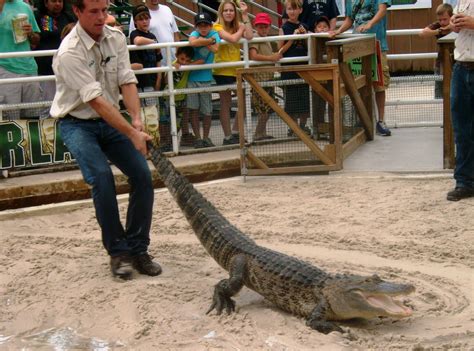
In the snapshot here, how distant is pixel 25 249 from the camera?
20.6ft

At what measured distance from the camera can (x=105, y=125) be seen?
5297mm

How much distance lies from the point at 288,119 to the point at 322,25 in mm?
1927

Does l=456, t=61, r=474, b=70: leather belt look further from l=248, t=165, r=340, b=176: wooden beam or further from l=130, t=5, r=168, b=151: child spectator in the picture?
l=130, t=5, r=168, b=151: child spectator

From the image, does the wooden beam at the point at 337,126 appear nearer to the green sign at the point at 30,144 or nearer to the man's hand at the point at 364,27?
the man's hand at the point at 364,27

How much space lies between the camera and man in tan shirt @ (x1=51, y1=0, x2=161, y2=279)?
507 centimetres

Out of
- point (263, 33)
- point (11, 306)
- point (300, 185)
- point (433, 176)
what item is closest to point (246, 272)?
point (11, 306)

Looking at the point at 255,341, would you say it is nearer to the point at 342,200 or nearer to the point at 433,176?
the point at 342,200

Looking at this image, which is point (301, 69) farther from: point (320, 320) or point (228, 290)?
point (320, 320)

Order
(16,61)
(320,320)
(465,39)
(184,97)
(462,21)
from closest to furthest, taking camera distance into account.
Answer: (320,320), (462,21), (465,39), (16,61), (184,97)

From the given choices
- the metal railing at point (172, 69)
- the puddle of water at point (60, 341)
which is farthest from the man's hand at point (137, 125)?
the metal railing at point (172, 69)

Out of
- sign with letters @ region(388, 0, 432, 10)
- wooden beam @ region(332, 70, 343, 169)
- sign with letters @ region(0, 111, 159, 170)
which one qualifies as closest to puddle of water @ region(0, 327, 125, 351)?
sign with letters @ region(0, 111, 159, 170)

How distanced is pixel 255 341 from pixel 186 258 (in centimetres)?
171

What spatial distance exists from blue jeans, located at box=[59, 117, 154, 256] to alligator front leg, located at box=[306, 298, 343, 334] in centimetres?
152

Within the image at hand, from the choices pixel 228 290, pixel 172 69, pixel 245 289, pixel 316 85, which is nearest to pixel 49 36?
pixel 172 69
